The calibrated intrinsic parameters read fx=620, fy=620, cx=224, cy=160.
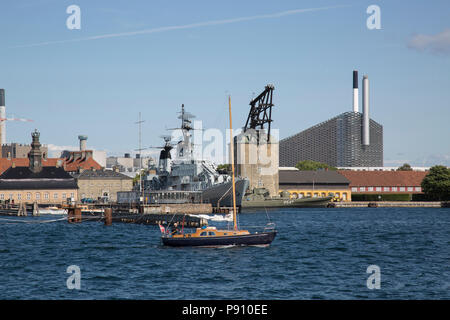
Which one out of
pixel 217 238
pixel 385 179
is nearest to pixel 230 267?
pixel 217 238

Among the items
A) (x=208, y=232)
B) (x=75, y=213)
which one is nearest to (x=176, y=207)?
(x=75, y=213)

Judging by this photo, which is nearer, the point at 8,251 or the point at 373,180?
the point at 8,251

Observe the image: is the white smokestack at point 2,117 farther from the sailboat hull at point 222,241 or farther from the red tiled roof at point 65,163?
the sailboat hull at point 222,241

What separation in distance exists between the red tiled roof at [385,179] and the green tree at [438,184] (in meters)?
17.6

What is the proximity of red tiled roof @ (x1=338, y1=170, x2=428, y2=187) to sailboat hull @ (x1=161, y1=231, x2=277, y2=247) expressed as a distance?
108549 millimetres

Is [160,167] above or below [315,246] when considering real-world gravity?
above

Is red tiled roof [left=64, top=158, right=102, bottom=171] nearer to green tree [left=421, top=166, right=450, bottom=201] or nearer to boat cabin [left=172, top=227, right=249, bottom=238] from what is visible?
green tree [left=421, top=166, right=450, bottom=201]

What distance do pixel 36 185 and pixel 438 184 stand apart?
7997cm

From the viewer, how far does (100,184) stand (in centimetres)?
13225

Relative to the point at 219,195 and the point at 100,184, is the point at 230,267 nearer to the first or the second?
the point at 219,195

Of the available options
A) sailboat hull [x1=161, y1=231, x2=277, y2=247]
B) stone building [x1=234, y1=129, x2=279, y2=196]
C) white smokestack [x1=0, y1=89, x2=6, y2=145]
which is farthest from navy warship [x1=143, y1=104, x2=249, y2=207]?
white smokestack [x1=0, y1=89, x2=6, y2=145]
